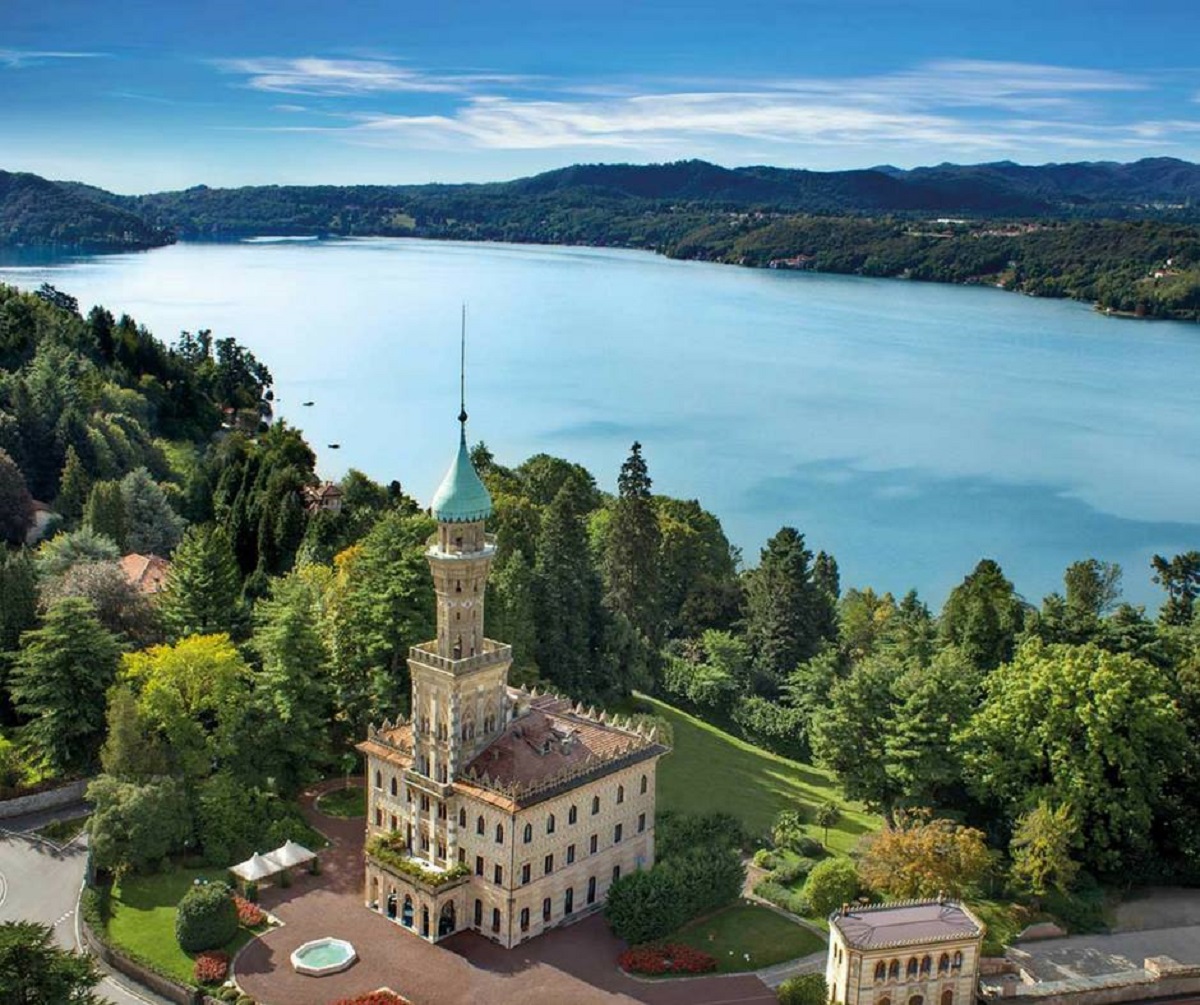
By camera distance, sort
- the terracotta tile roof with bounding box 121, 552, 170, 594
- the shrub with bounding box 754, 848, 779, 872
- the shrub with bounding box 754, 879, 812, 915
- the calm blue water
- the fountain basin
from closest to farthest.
→ the fountain basin
the shrub with bounding box 754, 879, 812, 915
the shrub with bounding box 754, 848, 779, 872
the terracotta tile roof with bounding box 121, 552, 170, 594
the calm blue water

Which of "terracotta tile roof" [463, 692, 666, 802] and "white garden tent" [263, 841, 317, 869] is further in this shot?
"white garden tent" [263, 841, 317, 869]

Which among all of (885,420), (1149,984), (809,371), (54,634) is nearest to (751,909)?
(1149,984)

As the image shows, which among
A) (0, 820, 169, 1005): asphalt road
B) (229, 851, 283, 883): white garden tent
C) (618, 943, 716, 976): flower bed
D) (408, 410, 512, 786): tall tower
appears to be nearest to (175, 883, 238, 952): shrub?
(0, 820, 169, 1005): asphalt road

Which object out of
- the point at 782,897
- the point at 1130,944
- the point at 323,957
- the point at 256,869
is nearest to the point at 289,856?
the point at 256,869

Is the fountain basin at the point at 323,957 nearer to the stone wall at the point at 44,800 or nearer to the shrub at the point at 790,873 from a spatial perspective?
the stone wall at the point at 44,800

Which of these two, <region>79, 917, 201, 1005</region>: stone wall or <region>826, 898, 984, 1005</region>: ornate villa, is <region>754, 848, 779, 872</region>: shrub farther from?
Result: <region>79, 917, 201, 1005</region>: stone wall
